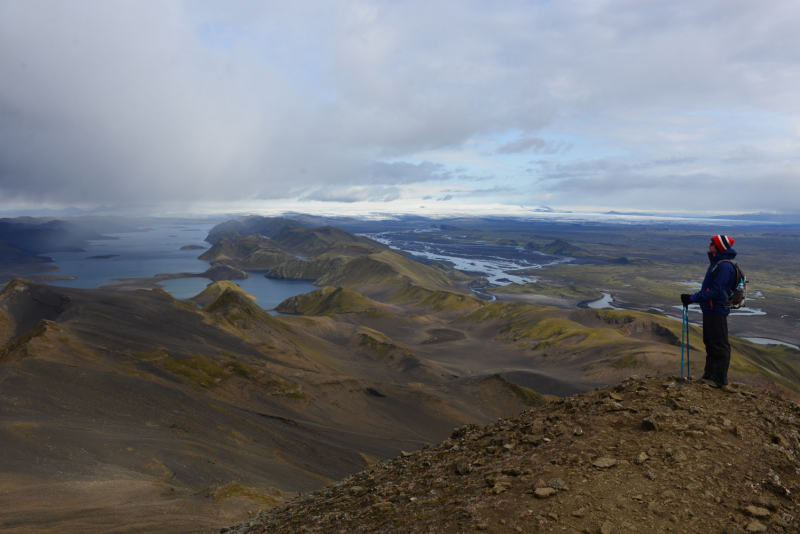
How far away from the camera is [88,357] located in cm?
4962

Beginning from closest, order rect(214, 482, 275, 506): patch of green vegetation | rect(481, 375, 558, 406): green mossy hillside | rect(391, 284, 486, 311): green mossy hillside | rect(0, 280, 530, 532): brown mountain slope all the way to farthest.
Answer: rect(0, 280, 530, 532): brown mountain slope, rect(214, 482, 275, 506): patch of green vegetation, rect(481, 375, 558, 406): green mossy hillside, rect(391, 284, 486, 311): green mossy hillside

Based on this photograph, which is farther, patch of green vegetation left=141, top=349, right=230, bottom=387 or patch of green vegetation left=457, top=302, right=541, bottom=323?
patch of green vegetation left=457, top=302, right=541, bottom=323

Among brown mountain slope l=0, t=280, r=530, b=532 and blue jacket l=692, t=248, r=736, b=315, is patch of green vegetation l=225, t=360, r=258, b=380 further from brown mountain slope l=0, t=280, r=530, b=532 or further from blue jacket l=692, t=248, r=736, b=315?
blue jacket l=692, t=248, r=736, b=315

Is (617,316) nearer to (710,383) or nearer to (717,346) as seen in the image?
(717,346)

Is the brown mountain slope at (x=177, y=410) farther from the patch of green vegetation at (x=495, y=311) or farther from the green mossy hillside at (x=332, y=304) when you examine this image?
the green mossy hillside at (x=332, y=304)

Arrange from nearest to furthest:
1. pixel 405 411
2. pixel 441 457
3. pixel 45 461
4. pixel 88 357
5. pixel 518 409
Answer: pixel 441 457, pixel 45 461, pixel 88 357, pixel 405 411, pixel 518 409

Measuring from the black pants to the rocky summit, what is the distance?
0.43 m

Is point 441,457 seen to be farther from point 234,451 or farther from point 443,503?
point 234,451

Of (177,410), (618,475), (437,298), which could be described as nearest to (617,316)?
(437,298)

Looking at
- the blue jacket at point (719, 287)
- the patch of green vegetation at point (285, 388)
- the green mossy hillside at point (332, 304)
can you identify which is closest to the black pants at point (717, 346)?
the blue jacket at point (719, 287)

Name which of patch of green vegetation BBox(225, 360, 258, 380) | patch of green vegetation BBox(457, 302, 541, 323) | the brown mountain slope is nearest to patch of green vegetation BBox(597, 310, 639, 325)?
patch of green vegetation BBox(457, 302, 541, 323)

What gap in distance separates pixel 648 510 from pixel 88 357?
5940 centimetres

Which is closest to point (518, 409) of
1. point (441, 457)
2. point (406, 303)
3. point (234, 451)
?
point (234, 451)

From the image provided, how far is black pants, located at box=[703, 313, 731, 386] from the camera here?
1140 cm
